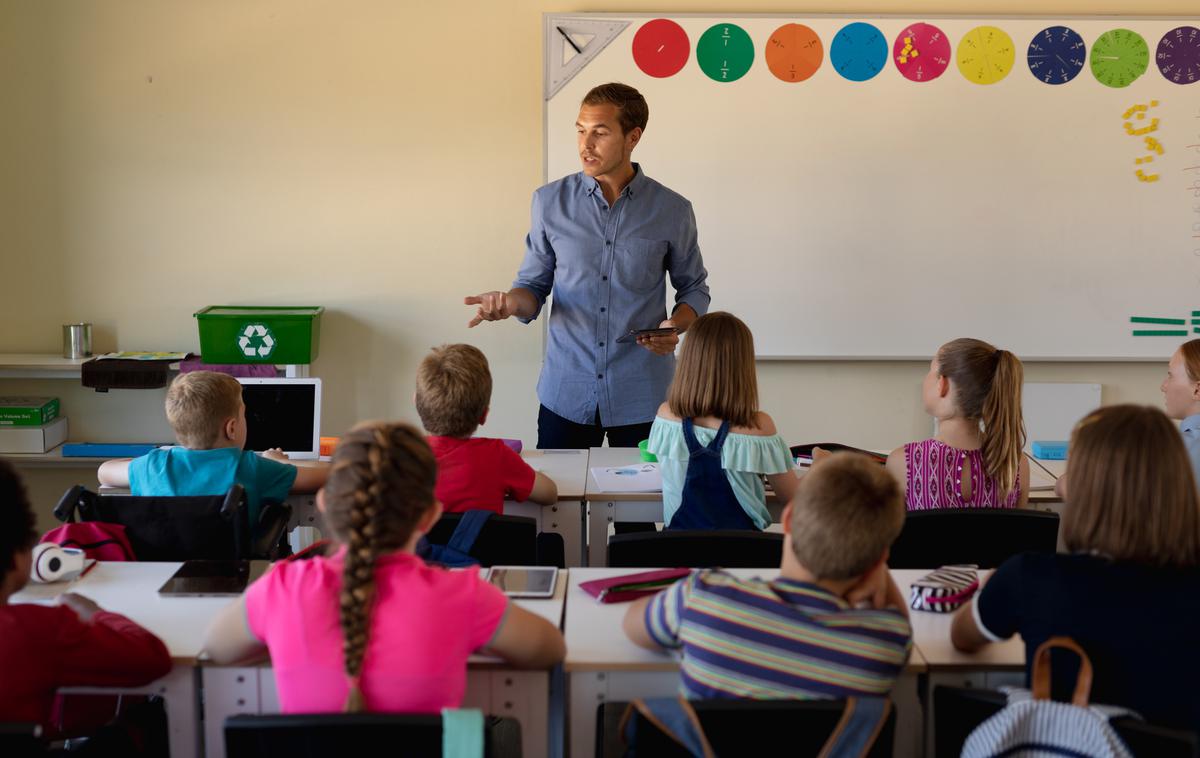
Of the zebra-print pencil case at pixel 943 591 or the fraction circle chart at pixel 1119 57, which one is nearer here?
the zebra-print pencil case at pixel 943 591

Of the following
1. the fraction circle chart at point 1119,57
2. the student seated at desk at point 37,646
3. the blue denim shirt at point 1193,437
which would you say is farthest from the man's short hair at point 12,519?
the fraction circle chart at point 1119,57

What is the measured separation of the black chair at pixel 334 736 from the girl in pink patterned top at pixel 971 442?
1.59m

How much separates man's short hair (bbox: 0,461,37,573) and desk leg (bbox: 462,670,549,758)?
755 millimetres

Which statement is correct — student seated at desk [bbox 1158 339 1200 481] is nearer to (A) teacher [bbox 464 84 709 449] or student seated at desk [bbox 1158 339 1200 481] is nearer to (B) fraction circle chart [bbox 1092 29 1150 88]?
(A) teacher [bbox 464 84 709 449]

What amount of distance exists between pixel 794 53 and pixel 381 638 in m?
3.45

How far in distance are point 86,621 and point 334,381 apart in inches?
117

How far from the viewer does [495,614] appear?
70.9 inches

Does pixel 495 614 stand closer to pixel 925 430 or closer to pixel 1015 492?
pixel 1015 492

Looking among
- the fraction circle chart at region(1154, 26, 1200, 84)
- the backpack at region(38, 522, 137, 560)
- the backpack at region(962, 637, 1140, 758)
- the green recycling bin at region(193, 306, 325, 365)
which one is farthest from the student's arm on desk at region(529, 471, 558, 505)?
the fraction circle chart at region(1154, 26, 1200, 84)

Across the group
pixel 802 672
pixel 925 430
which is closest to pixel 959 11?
pixel 925 430

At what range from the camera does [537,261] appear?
3.80 m

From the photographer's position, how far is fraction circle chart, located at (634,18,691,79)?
448 cm

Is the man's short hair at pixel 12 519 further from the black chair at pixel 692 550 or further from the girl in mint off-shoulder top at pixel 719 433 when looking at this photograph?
the girl in mint off-shoulder top at pixel 719 433

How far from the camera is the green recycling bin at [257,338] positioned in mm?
4441
